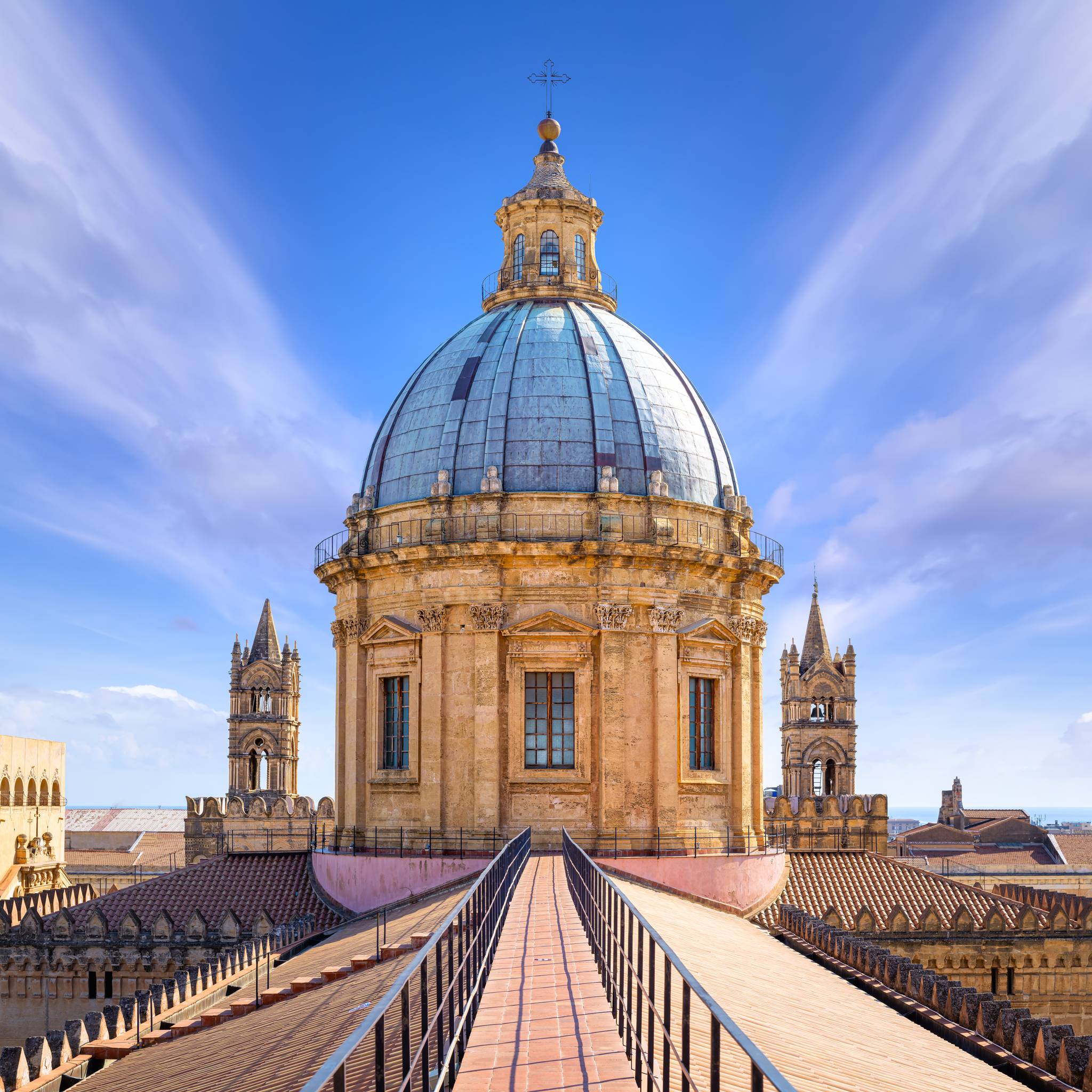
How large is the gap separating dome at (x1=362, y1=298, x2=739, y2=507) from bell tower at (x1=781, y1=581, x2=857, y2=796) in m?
44.8

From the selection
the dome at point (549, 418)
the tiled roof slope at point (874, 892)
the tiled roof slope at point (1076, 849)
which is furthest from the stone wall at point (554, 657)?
the tiled roof slope at point (1076, 849)

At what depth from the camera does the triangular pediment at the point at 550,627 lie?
3055 centimetres

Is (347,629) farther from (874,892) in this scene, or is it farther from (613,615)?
(874,892)

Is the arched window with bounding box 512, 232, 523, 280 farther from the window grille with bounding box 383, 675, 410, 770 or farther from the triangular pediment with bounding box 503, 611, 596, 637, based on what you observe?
the window grille with bounding box 383, 675, 410, 770

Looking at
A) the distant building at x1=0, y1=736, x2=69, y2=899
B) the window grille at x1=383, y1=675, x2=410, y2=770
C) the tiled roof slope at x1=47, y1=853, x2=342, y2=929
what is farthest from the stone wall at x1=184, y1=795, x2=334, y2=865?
the window grille at x1=383, y1=675, x2=410, y2=770

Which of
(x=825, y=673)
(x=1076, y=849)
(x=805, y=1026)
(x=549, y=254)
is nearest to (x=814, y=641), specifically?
(x=825, y=673)

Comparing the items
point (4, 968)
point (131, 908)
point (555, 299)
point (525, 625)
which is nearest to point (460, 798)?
point (525, 625)

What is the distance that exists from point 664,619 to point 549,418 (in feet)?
20.3

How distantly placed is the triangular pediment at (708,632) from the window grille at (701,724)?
1.19 metres

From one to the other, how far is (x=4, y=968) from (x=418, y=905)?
13.0m

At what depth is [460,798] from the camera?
30.7 meters

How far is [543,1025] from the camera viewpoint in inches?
392

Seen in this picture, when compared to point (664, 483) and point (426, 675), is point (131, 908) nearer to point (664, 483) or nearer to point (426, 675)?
point (426, 675)

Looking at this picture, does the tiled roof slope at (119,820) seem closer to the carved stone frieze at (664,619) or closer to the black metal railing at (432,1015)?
the carved stone frieze at (664,619)
